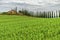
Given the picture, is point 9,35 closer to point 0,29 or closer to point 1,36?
point 1,36

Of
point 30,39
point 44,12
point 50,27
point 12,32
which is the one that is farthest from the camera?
point 44,12

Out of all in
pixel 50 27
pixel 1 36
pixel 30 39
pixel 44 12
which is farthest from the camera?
pixel 44 12

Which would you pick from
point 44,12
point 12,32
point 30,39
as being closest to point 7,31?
point 12,32

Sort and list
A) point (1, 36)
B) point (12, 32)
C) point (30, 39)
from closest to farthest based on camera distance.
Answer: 1. point (30, 39)
2. point (1, 36)
3. point (12, 32)

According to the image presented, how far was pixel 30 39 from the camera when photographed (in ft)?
64.9

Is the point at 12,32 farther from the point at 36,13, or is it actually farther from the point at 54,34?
the point at 36,13

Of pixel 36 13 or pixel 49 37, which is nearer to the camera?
pixel 49 37

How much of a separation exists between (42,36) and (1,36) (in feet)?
13.1

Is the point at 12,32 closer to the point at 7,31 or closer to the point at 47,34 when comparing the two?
the point at 7,31

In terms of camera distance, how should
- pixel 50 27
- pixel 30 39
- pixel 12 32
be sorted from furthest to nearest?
pixel 50 27, pixel 12 32, pixel 30 39

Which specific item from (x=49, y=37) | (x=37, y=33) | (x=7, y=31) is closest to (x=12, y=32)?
(x=7, y=31)

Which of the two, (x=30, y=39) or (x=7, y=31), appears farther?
(x=7, y=31)

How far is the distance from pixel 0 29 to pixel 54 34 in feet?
20.2

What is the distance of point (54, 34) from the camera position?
2127 cm
